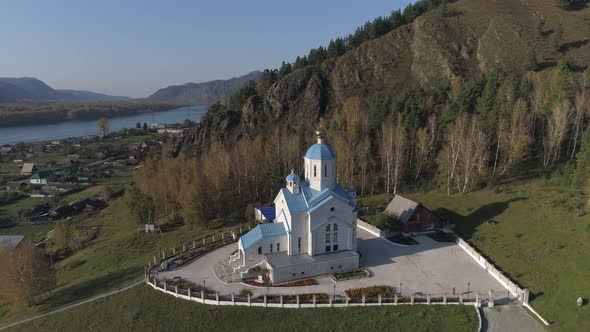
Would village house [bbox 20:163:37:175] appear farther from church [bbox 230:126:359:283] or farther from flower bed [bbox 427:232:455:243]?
flower bed [bbox 427:232:455:243]

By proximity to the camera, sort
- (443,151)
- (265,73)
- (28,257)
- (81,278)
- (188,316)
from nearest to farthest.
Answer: (188,316)
(28,257)
(81,278)
(443,151)
(265,73)

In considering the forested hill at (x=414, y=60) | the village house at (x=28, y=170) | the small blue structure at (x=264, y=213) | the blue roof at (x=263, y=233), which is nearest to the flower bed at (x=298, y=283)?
the blue roof at (x=263, y=233)

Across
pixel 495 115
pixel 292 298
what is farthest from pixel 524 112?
pixel 292 298

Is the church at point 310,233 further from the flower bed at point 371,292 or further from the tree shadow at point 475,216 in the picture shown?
the tree shadow at point 475,216

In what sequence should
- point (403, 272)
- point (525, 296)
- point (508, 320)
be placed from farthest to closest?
1. point (403, 272)
2. point (525, 296)
3. point (508, 320)

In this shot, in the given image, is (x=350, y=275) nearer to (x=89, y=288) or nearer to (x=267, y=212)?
(x=267, y=212)

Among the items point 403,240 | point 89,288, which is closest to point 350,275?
point 403,240

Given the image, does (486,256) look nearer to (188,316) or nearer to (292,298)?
(292,298)
